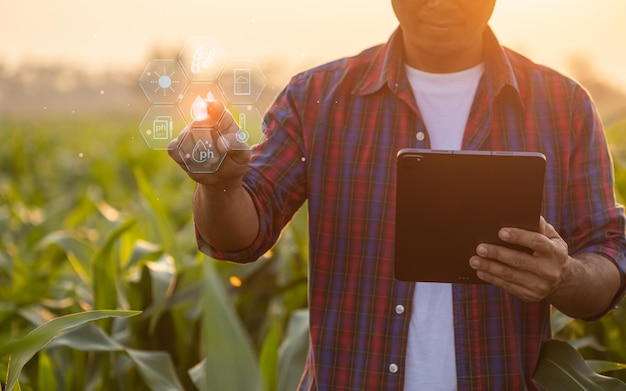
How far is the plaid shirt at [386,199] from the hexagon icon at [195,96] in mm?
375

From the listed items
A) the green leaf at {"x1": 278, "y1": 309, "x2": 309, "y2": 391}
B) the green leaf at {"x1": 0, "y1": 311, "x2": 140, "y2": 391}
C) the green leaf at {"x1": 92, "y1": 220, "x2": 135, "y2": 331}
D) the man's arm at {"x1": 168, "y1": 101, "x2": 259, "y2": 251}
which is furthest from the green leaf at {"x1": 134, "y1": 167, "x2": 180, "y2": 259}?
the green leaf at {"x1": 0, "y1": 311, "x2": 140, "y2": 391}

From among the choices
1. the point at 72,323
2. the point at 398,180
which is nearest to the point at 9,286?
the point at 72,323

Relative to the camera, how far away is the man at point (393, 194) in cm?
155

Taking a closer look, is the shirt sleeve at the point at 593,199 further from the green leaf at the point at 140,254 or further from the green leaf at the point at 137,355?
the green leaf at the point at 140,254

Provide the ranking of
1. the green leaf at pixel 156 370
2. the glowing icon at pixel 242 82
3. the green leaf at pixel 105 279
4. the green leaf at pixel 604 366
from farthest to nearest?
the green leaf at pixel 105 279
the green leaf at pixel 156 370
the green leaf at pixel 604 366
the glowing icon at pixel 242 82

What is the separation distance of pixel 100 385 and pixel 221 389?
0.94m

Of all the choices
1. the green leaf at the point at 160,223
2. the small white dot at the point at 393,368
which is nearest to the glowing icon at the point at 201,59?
the small white dot at the point at 393,368

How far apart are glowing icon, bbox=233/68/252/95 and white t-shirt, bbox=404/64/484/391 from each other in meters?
0.47

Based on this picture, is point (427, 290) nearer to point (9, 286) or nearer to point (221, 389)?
point (221, 389)

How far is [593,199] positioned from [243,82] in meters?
0.74

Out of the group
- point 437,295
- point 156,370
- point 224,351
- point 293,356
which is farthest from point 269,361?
point 224,351

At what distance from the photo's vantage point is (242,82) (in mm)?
1283

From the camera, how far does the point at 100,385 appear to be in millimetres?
2143

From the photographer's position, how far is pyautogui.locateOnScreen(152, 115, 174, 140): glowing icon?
1.24m
